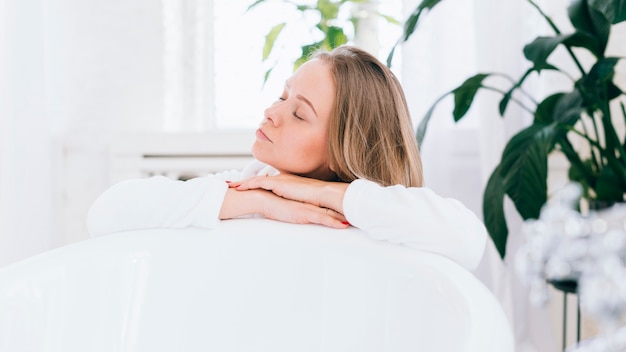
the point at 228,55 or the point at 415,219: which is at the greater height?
the point at 228,55

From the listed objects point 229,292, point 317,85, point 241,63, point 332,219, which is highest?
point 241,63

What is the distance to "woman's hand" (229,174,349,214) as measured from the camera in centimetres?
104

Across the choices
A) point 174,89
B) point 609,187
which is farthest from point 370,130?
point 174,89

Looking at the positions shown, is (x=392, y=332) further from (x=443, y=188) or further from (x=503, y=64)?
(x=503, y=64)

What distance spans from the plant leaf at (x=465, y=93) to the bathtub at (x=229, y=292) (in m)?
0.58

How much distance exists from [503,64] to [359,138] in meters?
0.78

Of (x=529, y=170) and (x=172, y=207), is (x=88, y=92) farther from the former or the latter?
(x=529, y=170)

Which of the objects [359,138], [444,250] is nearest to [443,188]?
[359,138]

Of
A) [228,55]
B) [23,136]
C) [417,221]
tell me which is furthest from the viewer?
[228,55]

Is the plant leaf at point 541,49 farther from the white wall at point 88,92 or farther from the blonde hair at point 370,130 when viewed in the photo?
the white wall at point 88,92

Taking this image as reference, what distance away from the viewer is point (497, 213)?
139 centimetres

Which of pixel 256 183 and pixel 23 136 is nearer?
pixel 256 183

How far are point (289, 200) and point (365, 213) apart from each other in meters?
0.16

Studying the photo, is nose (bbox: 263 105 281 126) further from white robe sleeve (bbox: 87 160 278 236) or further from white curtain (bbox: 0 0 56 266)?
white curtain (bbox: 0 0 56 266)
